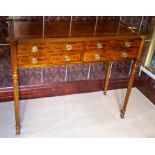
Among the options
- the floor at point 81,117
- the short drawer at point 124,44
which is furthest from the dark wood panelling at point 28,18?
the floor at point 81,117

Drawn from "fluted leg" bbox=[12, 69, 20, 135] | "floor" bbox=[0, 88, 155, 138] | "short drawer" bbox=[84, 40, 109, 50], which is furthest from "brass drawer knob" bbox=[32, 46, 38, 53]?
"floor" bbox=[0, 88, 155, 138]

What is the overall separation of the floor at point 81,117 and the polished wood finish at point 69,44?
0.16m

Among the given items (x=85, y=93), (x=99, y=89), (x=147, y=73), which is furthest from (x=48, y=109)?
(x=147, y=73)

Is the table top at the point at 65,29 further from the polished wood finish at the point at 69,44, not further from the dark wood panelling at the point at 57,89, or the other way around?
the dark wood panelling at the point at 57,89

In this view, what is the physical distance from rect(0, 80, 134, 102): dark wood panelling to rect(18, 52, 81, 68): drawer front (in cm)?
56

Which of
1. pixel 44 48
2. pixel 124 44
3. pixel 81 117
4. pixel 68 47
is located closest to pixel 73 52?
pixel 68 47

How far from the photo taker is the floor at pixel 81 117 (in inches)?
59.8

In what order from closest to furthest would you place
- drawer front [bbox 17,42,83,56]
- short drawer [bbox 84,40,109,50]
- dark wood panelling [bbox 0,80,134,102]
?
drawer front [bbox 17,42,83,56] → short drawer [bbox 84,40,109,50] → dark wood panelling [bbox 0,80,134,102]

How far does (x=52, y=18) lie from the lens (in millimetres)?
1567

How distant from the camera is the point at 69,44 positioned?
1267mm

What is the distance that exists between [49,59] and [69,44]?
147 mm

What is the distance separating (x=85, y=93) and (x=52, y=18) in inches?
29.6

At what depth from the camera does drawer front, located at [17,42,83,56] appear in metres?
1.19

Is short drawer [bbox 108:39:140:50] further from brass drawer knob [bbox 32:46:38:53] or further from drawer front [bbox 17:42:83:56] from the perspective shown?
brass drawer knob [bbox 32:46:38:53]
